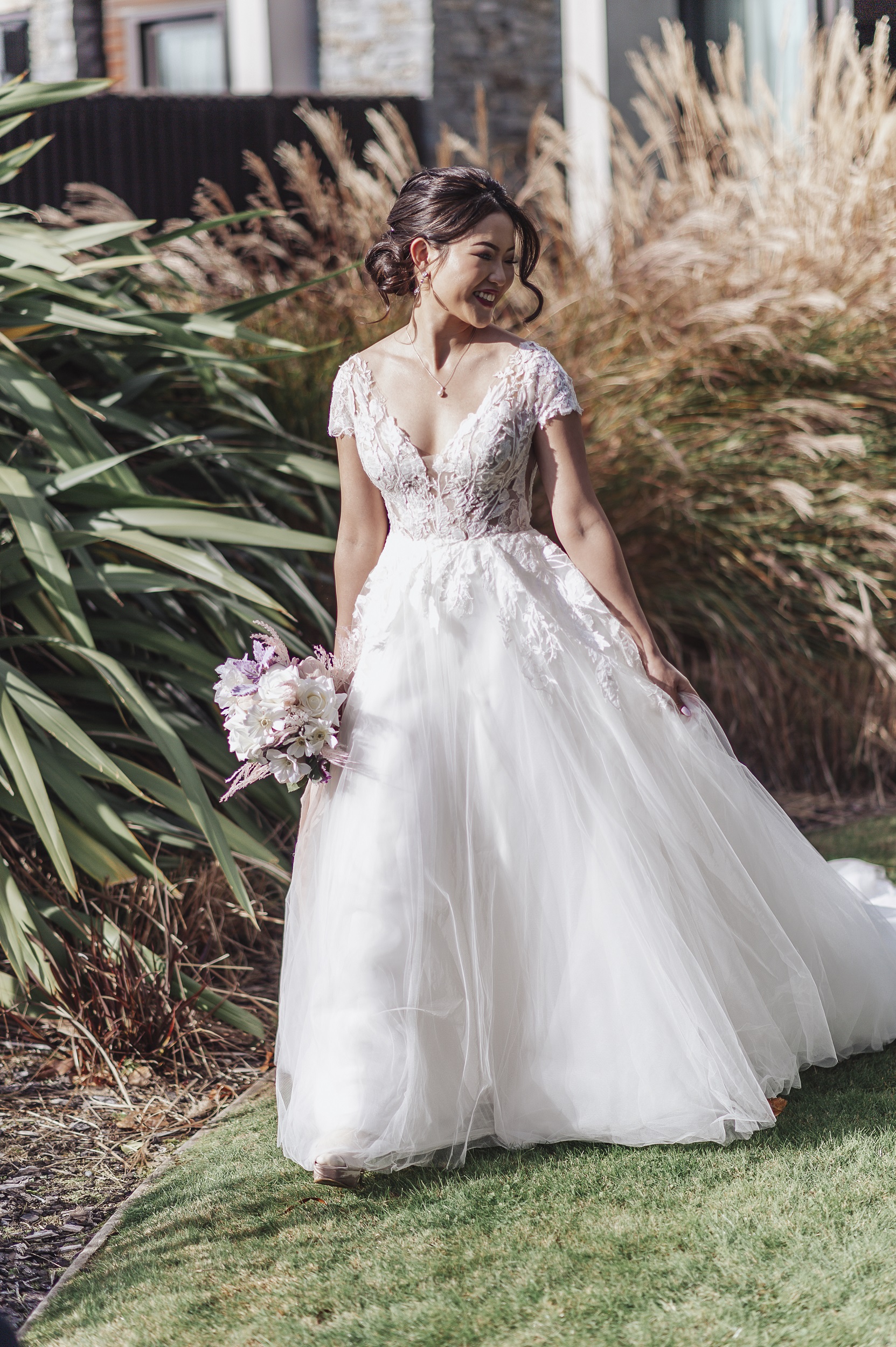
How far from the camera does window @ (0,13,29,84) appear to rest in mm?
11117

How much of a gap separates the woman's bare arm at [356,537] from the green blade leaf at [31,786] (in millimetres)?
744

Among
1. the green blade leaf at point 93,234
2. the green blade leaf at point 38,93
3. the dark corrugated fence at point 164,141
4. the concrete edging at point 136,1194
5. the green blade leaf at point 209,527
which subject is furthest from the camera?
the dark corrugated fence at point 164,141

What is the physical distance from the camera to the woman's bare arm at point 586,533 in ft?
8.29

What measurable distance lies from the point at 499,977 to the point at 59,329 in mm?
2443

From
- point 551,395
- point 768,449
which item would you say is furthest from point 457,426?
point 768,449

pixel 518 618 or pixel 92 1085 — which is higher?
pixel 518 618

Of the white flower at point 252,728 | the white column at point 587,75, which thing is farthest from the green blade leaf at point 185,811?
the white column at point 587,75

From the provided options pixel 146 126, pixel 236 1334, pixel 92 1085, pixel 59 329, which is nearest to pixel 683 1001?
pixel 236 1334

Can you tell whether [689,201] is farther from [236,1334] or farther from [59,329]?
[236,1334]

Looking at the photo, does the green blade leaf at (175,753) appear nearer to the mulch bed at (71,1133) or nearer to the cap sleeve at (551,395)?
the mulch bed at (71,1133)

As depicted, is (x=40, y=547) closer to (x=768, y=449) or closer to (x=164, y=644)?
(x=164, y=644)

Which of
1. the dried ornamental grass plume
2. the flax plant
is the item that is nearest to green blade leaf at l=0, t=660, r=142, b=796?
the flax plant

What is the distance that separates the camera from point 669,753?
255cm

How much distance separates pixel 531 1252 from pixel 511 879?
2.05 ft
